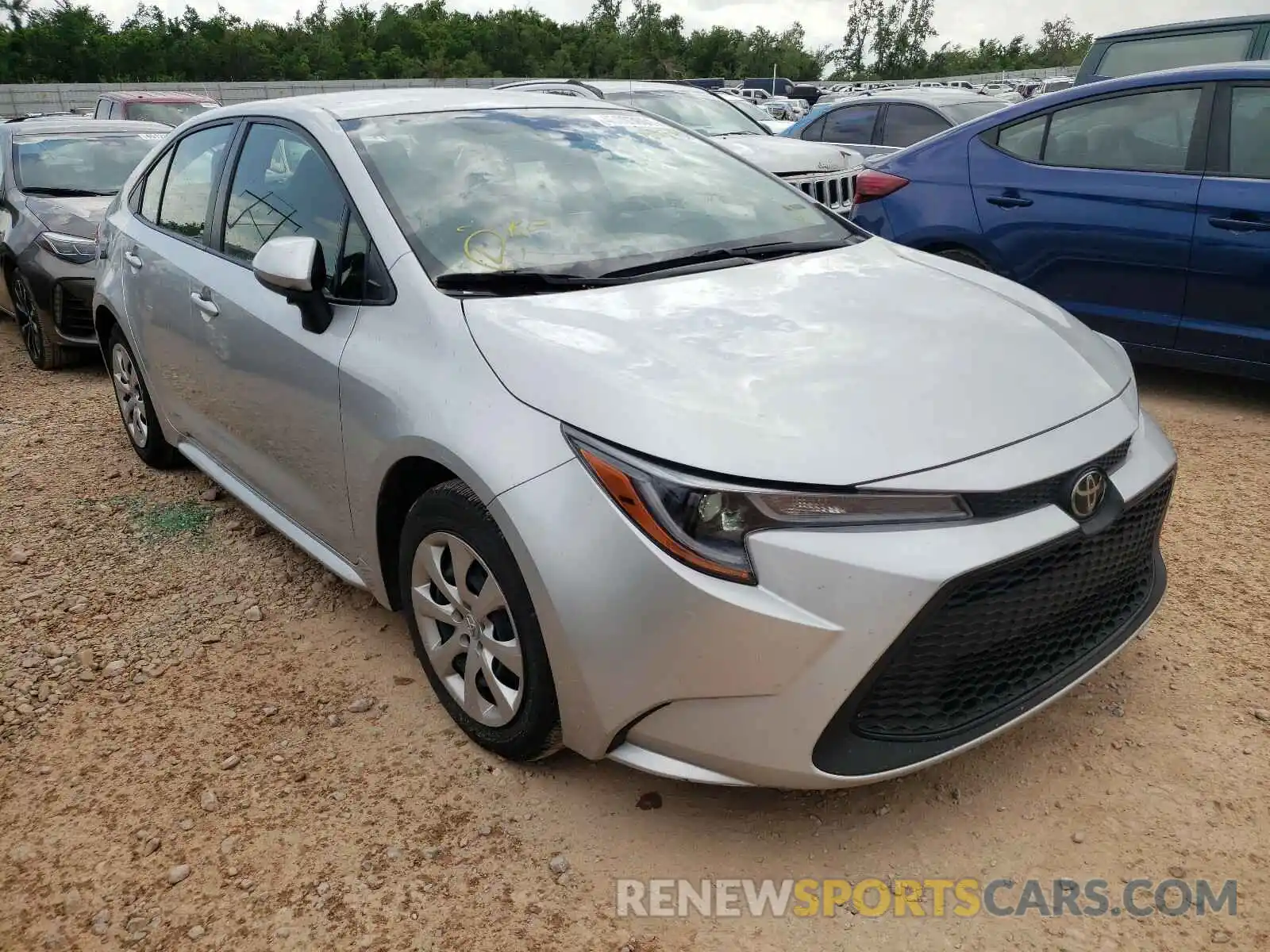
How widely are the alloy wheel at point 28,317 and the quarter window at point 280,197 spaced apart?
3.77 metres

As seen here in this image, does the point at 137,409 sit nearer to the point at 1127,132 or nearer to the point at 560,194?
the point at 560,194

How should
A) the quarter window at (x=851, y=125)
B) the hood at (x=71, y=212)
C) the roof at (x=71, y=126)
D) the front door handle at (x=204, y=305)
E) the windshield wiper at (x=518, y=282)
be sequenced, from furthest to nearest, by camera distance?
the quarter window at (x=851, y=125)
the roof at (x=71, y=126)
the hood at (x=71, y=212)
the front door handle at (x=204, y=305)
the windshield wiper at (x=518, y=282)

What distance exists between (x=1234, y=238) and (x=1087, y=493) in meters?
3.00

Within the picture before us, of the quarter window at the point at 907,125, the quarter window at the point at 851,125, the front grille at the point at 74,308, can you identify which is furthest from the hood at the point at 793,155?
the front grille at the point at 74,308

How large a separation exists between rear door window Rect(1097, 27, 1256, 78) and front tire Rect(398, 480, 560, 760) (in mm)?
6560

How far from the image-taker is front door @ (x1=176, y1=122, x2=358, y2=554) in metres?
2.79

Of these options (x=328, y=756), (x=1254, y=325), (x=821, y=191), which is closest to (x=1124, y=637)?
(x=328, y=756)

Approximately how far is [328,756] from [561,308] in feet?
4.30

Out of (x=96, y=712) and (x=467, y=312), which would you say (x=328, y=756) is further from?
(x=467, y=312)

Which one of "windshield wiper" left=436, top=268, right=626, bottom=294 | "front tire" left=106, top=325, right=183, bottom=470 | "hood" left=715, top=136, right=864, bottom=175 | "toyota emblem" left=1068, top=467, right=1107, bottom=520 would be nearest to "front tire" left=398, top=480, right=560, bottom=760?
"windshield wiper" left=436, top=268, right=626, bottom=294

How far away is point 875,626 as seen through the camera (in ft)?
6.08

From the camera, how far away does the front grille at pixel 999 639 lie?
1.93 meters

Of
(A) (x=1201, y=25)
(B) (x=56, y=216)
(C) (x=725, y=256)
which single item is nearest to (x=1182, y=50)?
(A) (x=1201, y=25)

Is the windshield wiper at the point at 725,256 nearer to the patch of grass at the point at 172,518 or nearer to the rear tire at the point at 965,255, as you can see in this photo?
the patch of grass at the point at 172,518
